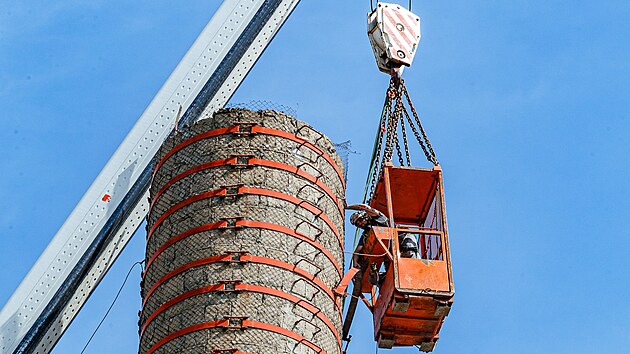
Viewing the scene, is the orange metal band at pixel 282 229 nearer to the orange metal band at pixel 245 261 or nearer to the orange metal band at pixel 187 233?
the orange metal band at pixel 187 233

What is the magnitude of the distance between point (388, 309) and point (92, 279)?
21.1 feet

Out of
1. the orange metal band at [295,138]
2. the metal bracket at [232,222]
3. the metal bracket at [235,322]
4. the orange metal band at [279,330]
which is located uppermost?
the orange metal band at [295,138]

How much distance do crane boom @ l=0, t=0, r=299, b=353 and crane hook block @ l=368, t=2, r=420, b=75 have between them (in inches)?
100

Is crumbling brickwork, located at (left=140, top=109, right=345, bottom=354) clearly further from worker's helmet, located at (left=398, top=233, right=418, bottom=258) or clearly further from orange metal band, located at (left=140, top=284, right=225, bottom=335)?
worker's helmet, located at (left=398, top=233, right=418, bottom=258)

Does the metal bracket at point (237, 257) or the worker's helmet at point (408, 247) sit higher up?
the worker's helmet at point (408, 247)

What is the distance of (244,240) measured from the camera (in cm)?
2148

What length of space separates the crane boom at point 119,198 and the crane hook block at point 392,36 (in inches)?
100

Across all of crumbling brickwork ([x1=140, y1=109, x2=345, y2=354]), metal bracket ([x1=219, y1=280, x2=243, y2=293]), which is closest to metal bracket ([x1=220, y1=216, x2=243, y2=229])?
crumbling brickwork ([x1=140, y1=109, x2=345, y2=354])

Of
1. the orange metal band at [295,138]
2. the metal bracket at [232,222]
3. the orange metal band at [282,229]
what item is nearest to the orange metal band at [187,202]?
the metal bracket at [232,222]

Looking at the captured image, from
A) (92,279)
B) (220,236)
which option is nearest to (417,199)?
(220,236)

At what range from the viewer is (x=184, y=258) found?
21641 mm

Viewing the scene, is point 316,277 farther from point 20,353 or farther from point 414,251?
point 20,353

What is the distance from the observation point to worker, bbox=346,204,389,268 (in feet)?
78.7

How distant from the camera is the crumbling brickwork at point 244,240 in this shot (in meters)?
20.9
